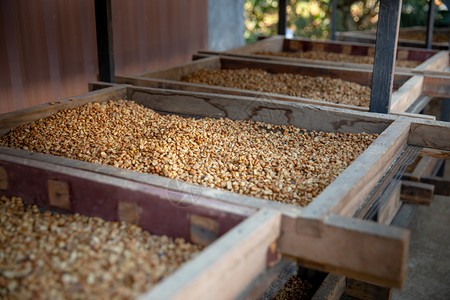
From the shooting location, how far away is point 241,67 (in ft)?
14.6

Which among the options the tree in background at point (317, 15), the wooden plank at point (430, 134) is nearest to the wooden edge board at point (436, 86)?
the wooden plank at point (430, 134)

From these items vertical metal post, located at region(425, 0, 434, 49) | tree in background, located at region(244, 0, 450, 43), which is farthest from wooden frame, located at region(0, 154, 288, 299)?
tree in background, located at region(244, 0, 450, 43)

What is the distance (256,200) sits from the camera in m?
1.62

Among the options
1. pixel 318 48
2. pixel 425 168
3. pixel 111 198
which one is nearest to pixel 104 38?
pixel 111 198

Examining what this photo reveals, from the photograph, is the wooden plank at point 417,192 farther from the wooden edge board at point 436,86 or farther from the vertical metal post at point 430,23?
the vertical metal post at point 430,23

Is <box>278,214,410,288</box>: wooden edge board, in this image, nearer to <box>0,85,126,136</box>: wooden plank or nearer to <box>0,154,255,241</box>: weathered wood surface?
<box>0,154,255,241</box>: weathered wood surface

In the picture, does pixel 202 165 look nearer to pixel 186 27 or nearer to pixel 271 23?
pixel 186 27

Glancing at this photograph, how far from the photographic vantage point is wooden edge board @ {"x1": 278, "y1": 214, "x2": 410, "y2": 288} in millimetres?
1386

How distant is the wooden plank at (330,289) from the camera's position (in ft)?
8.11

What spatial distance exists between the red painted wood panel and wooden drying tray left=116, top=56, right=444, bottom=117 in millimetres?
634

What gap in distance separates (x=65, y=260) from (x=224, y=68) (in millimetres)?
3390

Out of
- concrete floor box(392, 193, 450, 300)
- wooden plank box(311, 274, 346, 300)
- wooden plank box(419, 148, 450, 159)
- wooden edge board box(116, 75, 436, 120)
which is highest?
wooden edge board box(116, 75, 436, 120)

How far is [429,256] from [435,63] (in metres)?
1.87

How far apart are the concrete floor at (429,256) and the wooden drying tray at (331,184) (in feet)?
6.85
